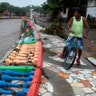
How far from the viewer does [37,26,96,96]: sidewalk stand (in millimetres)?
6477

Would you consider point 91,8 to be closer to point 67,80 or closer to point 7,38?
point 7,38

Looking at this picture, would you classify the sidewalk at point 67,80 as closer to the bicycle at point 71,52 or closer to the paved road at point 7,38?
the bicycle at point 71,52

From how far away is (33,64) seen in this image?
26.2 ft

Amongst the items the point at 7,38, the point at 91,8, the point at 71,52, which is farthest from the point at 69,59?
the point at 91,8

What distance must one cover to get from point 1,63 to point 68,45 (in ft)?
7.60

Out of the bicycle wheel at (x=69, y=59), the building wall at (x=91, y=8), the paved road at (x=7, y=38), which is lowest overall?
the paved road at (x=7, y=38)

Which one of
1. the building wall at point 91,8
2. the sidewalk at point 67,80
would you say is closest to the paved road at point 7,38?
the sidewalk at point 67,80

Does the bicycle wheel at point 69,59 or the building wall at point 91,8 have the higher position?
the building wall at point 91,8

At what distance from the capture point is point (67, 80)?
24.3ft

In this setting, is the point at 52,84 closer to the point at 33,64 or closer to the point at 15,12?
the point at 33,64

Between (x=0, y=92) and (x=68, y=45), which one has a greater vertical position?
(x=68, y=45)

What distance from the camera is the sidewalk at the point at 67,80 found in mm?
6477

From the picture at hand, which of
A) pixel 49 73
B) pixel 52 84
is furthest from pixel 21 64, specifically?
pixel 52 84

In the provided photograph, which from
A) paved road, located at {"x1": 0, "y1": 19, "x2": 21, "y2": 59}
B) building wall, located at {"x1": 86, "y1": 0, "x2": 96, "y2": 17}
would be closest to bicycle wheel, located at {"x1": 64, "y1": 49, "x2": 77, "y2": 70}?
paved road, located at {"x1": 0, "y1": 19, "x2": 21, "y2": 59}
